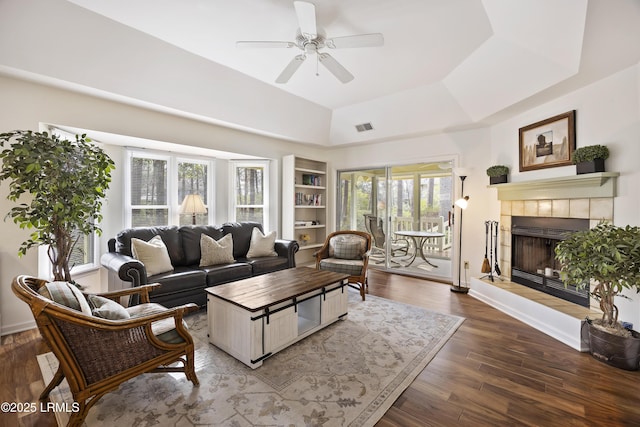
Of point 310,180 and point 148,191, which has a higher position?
point 310,180

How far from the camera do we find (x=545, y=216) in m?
3.45

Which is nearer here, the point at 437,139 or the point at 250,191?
the point at 437,139

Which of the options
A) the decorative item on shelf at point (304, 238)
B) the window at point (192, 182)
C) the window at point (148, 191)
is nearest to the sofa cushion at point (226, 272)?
the window at point (192, 182)

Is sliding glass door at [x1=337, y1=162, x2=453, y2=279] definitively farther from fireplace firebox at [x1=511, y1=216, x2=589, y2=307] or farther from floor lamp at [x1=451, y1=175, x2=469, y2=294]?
fireplace firebox at [x1=511, y1=216, x2=589, y2=307]

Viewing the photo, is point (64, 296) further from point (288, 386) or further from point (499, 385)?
point (499, 385)

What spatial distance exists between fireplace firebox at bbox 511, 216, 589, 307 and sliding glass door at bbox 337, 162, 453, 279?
3.58ft

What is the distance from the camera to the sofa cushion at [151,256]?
320 centimetres

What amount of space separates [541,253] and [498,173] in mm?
1213

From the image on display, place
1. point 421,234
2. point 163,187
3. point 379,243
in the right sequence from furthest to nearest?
point 379,243 → point 421,234 → point 163,187

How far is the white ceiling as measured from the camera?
2.28m

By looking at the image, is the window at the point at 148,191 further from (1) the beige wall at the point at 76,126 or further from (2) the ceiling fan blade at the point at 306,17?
(2) the ceiling fan blade at the point at 306,17

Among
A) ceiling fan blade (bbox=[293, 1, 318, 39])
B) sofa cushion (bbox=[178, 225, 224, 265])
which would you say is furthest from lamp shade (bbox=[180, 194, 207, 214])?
ceiling fan blade (bbox=[293, 1, 318, 39])

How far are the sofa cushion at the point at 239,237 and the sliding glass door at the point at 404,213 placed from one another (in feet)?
7.56

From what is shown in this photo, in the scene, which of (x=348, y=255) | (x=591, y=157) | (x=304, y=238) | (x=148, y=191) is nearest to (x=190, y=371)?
(x=348, y=255)
